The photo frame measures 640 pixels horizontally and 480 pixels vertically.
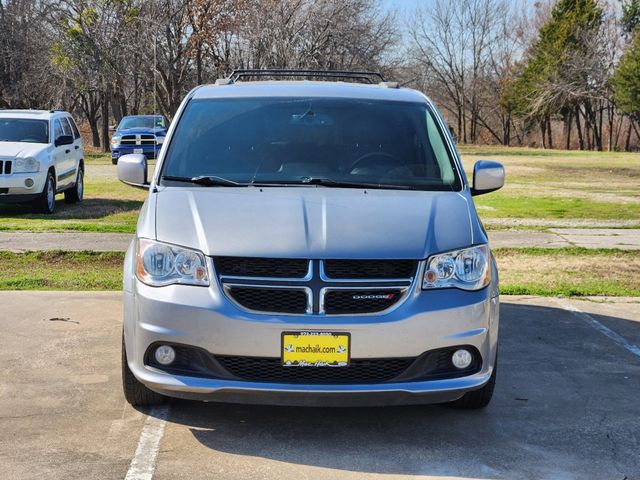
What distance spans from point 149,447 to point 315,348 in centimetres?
91

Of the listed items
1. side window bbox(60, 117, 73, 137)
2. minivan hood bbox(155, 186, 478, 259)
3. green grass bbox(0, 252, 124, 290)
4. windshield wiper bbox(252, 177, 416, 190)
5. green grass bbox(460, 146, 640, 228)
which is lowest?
green grass bbox(460, 146, 640, 228)

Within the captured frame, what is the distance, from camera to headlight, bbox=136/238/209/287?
466 cm

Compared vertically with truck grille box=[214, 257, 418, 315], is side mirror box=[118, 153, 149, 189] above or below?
above

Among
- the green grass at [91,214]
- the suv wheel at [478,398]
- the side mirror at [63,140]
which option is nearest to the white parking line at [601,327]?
the suv wheel at [478,398]

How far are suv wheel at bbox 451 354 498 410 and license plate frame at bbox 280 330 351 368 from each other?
95 centimetres

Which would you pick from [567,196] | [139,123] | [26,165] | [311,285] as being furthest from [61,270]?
[139,123]

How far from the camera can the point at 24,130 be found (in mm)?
16766

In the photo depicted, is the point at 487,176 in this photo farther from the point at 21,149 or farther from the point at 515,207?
the point at 515,207

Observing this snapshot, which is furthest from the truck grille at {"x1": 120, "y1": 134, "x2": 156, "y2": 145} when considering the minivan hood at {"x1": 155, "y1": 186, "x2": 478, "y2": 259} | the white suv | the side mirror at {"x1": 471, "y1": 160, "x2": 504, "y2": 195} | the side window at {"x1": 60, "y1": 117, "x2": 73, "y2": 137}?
the minivan hood at {"x1": 155, "y1": 186, "x2": 478, "y2": 259}

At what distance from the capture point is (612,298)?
8.82 metres

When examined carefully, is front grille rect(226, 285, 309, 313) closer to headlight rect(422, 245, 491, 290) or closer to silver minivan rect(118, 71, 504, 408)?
silver minivan rect(118, 71, 504, 408)

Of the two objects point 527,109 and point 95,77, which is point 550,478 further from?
point 527,109

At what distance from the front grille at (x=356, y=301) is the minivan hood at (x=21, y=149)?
39.3ft

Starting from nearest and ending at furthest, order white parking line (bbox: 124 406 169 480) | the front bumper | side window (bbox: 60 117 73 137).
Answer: white parking line (bbox: 124 406 169 480) → the front bumper → side window (bbox: 60 117 73 137)
